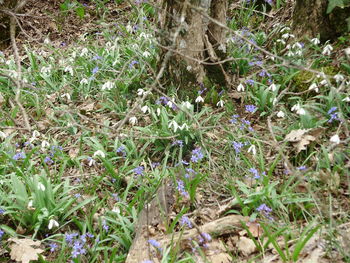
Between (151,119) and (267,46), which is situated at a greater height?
(267,46)

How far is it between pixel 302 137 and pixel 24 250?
8.17ft

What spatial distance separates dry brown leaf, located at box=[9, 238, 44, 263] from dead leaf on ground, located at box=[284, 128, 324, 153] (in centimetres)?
224

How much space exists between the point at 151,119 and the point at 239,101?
1068 mm

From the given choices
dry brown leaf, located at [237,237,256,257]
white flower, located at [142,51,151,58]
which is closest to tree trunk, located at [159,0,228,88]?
white flower, located at [142,51,151,58]

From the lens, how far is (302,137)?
3613 millimetres

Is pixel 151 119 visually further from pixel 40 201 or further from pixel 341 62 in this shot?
pixel 341 62

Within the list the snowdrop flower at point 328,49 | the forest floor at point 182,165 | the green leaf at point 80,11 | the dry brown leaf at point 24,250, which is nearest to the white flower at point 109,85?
the forest floor at point 182,165

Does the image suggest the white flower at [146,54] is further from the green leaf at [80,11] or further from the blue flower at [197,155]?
the green leaf at [80,11]

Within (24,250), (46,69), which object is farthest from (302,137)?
(46,69)

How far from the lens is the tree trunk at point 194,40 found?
4457mm

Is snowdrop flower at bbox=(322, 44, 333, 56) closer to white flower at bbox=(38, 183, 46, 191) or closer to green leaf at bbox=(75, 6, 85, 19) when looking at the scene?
white flower at bbox=(38, 183, 46, 191)

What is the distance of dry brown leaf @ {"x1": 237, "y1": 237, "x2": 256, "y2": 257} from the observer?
2.83 metres

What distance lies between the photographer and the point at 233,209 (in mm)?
3252

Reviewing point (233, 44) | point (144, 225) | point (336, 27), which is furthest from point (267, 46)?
point (144, 225)
